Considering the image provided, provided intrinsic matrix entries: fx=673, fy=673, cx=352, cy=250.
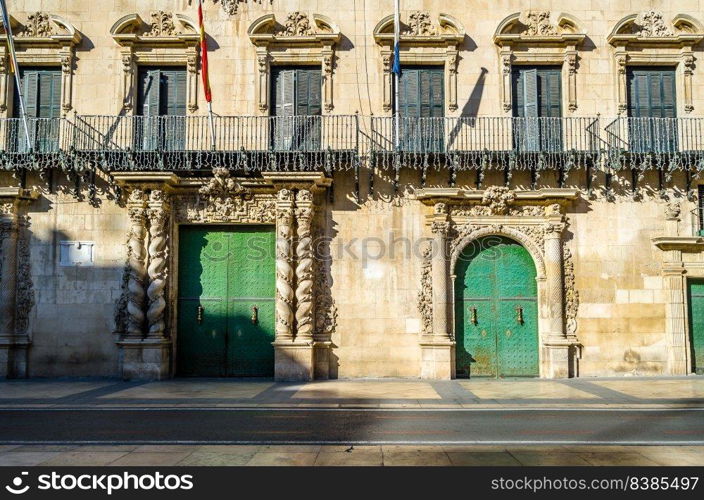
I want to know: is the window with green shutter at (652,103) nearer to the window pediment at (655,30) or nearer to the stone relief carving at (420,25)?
the window pediment at (655,30)

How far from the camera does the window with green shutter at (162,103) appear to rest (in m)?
19.1

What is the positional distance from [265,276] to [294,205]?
2254mm

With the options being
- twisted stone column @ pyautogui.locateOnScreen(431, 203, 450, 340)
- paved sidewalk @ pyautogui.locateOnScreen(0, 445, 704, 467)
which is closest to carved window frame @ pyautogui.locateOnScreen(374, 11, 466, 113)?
twisted stone column @ pyautogui.locateOnScreen(431, 203, 450, 340)

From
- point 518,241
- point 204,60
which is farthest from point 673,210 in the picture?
point 204,60

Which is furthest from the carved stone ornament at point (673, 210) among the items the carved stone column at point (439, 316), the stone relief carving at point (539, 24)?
the carved stone column at point (439, 316)

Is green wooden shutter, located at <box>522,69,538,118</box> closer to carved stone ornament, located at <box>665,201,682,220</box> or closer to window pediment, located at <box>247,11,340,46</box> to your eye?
carved stone ornament, located at <box>665,201,682,220</box>

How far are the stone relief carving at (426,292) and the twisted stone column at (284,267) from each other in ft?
11.9

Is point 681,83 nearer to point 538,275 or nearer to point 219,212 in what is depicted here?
point 538,275

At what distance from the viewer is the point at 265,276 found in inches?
755

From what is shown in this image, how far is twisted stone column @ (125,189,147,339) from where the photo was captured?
1828cm

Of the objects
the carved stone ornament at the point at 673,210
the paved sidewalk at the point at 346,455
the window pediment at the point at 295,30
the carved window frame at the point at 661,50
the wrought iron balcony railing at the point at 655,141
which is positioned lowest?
the paved sidewalk at the point at 346,455

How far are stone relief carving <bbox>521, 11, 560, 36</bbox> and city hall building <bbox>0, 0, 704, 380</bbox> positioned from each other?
0.06 meters

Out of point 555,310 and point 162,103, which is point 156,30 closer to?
point 162,103

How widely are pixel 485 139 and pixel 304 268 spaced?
20.5 ft
